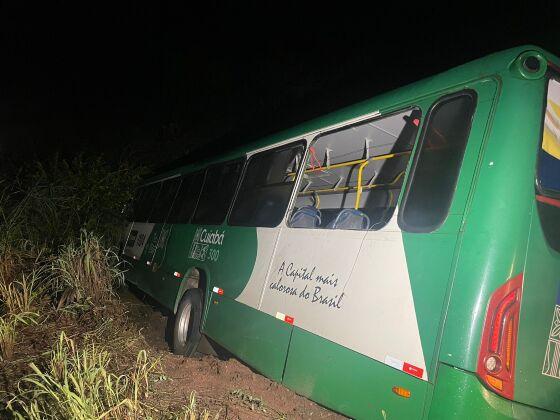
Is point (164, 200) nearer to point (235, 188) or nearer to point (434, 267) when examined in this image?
point (235, 188)

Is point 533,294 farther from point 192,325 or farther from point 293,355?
point 192,325

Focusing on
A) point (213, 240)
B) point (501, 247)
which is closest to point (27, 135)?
point (213, 240)

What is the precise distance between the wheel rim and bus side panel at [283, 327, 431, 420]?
2.61 metres

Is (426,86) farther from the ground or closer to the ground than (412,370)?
farther from the ground

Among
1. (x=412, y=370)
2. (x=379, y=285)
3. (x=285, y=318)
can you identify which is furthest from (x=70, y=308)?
(x=412, y=370)

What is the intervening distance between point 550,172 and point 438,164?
2.08 ft

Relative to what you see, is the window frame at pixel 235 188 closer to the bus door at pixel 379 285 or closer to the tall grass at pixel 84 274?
the tall grass at pixel 84 274

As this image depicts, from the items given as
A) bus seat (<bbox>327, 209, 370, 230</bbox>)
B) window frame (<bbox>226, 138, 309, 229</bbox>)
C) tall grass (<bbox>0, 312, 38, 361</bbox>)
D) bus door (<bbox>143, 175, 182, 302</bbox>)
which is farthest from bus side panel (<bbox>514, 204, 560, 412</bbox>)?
Result: bus door (<bbox>143, 175, 182, 302</bbox>)

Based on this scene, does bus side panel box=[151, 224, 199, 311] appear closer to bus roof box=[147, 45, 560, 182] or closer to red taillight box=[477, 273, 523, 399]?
bus roof box=[147, 45, 560, 182]

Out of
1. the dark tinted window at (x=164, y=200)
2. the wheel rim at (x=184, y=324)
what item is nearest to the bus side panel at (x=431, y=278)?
the wheel rim at (x=184, y=324)

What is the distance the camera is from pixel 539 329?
2.30 meters

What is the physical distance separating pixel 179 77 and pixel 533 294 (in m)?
22.2

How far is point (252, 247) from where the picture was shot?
14.6ft

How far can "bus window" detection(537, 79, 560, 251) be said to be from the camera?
2365mm
